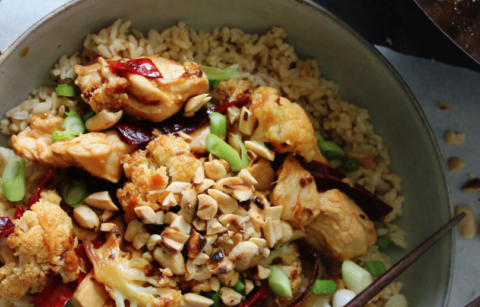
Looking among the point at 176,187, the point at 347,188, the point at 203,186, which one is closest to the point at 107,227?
the point at 176,187

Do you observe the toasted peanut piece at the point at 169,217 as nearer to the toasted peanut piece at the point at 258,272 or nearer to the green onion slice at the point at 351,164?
the toasted peanut piece at the point at 258,272

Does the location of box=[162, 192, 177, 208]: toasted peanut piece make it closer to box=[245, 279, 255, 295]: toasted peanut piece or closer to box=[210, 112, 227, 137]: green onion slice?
box=[210, 112, 227, 137]: green onion slice

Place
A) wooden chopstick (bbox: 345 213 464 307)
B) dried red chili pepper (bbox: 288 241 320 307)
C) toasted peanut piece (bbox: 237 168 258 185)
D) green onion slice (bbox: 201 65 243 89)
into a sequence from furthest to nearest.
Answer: green onion slice (bbox: 201 65 243 89), dried red chili pepper (bbox: 288 241 320 307), wooden chopstick (bbox: 345 213 464 307), toasted peanut piece (bbox: 237 168 258 185)

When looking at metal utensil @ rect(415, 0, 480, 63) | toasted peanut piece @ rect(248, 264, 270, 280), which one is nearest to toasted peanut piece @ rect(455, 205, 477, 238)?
metal utensil @ rect(415, 0, 480, 63)

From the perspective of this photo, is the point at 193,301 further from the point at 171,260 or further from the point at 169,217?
the point at 169,217

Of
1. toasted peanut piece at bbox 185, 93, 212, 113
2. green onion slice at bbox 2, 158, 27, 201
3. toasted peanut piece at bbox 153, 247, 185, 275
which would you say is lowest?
green onion slice at bbox 2, 158, 27, 201

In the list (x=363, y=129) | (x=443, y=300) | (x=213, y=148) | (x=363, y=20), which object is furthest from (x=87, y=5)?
(x=443, y=300)

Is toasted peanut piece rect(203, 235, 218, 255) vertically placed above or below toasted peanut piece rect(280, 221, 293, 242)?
below
